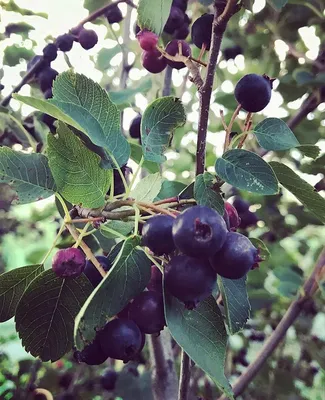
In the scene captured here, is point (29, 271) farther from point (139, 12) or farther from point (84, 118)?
point (139, 12)

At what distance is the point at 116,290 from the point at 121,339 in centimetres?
8

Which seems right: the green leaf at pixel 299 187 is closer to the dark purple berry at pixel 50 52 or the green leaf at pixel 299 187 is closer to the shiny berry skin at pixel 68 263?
the shiny berry skin at pixel 68 263

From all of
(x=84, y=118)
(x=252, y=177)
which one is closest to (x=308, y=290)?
(x=252, y=177)

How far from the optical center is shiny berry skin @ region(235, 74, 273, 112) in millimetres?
670

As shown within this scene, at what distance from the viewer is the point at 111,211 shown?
0.63 meters

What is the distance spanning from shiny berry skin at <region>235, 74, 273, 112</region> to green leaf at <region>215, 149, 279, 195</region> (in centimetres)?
12

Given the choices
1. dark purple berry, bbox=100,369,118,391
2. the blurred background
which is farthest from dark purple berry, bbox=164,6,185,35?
dark purple berry, bbox=100,369,118,391

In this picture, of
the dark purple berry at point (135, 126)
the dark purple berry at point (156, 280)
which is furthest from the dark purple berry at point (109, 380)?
the dark purple berry at point (156, 280)

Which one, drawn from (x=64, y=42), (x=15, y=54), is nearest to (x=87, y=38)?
(x=64, y=42)

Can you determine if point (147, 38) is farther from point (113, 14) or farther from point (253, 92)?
point (113, 14)

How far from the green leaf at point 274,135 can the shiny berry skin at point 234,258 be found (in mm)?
177

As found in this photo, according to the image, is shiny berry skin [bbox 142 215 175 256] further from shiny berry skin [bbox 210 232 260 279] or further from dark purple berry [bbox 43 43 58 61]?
dark purple berry [bbox 43 43 58 61]

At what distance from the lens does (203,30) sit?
0.74 m

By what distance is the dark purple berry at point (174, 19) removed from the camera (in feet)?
3.21
